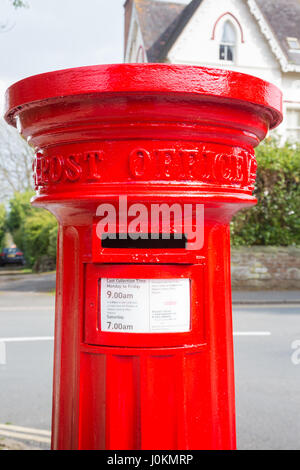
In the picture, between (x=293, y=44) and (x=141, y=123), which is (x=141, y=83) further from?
(x=293, y=44)

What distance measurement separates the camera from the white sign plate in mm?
1376

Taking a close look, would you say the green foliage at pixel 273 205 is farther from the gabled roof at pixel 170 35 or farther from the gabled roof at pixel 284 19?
the gabled roof at pixel 284 19

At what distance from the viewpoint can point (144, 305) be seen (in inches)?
54.3

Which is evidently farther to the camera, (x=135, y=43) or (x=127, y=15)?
(x=127, y=15)

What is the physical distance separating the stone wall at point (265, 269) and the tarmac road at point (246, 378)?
3317 millimetres

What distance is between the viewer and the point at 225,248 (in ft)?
5.06

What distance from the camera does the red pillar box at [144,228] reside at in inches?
50.3

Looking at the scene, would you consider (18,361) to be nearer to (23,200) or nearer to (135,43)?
(135,43)

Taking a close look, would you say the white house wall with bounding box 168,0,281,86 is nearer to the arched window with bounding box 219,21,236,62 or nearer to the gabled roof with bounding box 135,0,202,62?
the arched window with bounding box 219,21,236,62

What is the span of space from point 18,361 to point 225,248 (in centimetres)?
439

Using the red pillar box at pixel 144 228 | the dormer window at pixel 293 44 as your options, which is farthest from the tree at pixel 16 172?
the red pillar box at pixel 144 228

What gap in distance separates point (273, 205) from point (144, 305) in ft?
36.7

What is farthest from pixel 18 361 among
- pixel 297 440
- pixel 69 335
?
pixel 69 335

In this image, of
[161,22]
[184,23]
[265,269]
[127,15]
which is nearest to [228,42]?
[184,23]
